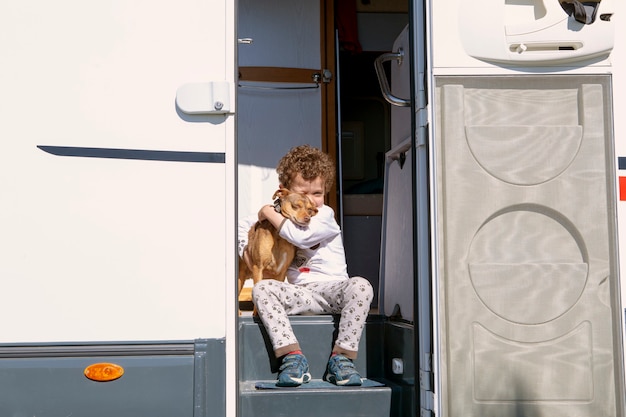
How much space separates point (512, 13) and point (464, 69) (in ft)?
0.88

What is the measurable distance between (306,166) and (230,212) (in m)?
1.12

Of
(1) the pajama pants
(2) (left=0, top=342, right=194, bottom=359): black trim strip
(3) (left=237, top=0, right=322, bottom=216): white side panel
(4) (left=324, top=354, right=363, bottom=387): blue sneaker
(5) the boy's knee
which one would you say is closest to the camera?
(2) (left=0, top=342, right=194, bottom=359): black trim strip

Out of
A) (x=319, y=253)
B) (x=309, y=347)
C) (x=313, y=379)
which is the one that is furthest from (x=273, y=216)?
(x=313, y=379)

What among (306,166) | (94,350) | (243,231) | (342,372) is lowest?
(342,372)

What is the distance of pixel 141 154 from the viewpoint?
275cm

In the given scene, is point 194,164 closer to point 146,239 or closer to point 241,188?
point 146,239

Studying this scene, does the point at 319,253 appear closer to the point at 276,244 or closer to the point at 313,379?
the point at 276,244

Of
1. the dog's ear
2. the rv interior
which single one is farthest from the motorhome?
the rv interior

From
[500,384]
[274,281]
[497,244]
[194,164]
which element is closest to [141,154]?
[194,164]

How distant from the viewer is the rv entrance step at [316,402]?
3068 millimetres

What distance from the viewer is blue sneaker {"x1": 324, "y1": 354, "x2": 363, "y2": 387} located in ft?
10.4

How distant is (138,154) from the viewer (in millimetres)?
2748

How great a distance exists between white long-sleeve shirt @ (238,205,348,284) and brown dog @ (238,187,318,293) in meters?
0.05

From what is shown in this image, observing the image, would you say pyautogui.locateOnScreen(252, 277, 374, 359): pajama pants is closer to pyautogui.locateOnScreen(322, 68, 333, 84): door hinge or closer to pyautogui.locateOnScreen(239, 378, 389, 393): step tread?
pyautogui.locateOnScreen(239, 378, 389, 393): step tread
